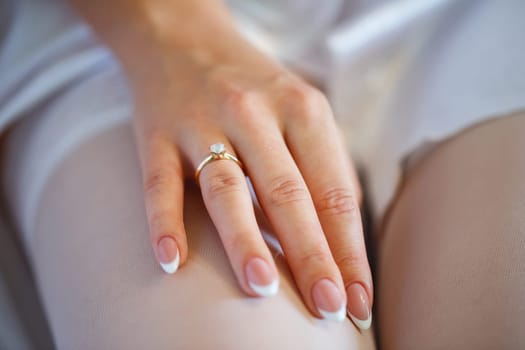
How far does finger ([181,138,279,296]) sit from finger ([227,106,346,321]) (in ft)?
0.06

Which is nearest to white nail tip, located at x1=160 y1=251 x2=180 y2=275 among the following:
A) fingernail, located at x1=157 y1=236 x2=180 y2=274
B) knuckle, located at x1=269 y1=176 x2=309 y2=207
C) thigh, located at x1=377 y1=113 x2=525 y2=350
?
fingernail, located at x1=157 y1=236 x2=180 y2=274

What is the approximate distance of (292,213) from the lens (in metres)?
0.48

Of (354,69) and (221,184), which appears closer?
(221,184)

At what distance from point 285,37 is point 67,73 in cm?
32

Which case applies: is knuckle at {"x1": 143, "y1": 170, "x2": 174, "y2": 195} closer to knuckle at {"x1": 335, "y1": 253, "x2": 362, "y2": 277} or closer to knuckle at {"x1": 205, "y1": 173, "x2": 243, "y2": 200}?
knuckle at {"x1": 205, "y1": 173, "x2": 243, "y2": 200}

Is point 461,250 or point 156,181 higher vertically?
point 156,181

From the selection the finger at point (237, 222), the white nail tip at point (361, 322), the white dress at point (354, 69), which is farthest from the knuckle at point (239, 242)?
the white dress at point (354, 69)

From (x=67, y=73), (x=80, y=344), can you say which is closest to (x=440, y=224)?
(x=80, y=344)

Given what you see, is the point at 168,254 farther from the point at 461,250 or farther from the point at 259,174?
the point at 461,250

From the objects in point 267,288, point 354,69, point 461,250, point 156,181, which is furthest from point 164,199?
point 354,69

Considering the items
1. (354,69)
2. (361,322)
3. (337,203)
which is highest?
(354,69)

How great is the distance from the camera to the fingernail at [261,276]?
1.45 feet

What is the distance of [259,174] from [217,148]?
0.16ft

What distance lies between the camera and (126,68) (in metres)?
0.65
